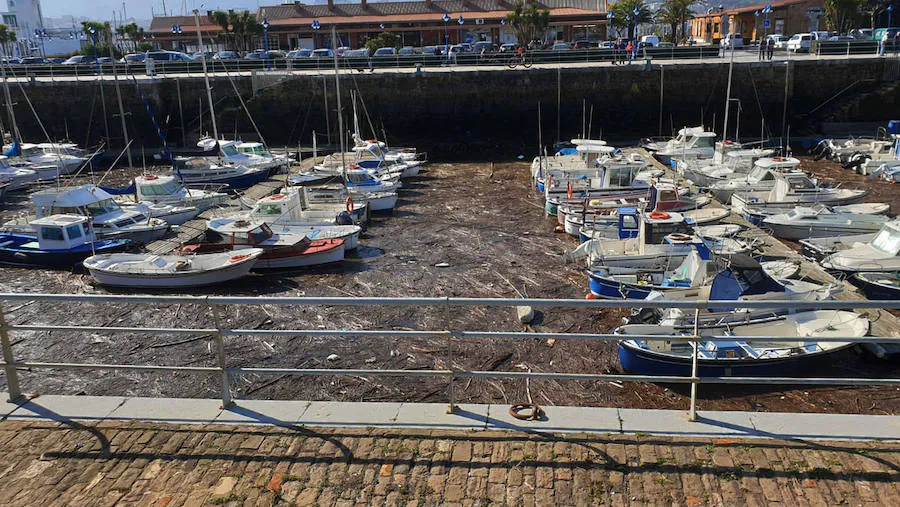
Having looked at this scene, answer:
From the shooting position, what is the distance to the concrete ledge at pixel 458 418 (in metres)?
5.32

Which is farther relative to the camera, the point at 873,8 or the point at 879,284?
the point at 873,8

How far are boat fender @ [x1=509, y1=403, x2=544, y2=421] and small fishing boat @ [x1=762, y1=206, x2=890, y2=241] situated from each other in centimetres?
1726

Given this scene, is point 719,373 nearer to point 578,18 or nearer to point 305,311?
point 305,311

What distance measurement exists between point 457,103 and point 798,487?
130ft

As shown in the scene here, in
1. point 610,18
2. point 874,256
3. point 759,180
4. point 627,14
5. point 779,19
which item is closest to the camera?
point 874,256

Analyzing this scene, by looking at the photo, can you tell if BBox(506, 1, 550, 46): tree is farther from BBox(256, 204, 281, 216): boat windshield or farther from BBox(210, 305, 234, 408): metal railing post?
BBox(210, 305, 234, 408): metal railing post

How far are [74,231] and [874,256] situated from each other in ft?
66.0

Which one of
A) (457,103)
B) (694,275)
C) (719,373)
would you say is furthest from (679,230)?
(457,103)

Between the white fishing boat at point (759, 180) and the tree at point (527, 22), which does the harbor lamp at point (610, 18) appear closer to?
the tree at point (527, 22)

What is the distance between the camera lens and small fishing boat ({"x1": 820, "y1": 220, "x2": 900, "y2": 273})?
631 inches

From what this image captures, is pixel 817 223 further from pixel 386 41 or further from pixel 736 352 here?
pixel 386 41

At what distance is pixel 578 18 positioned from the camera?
64188 millimetres

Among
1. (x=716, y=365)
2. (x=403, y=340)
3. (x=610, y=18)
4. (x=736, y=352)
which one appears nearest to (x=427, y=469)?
(x=716, y=365)

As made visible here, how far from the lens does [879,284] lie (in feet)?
50.4
